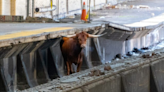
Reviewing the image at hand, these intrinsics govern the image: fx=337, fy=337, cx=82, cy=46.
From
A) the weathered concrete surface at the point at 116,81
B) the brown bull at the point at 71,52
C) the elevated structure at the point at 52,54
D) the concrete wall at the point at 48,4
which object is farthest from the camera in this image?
the concrete wall at the point at 48,4

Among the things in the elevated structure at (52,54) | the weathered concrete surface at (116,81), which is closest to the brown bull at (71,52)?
the elevated structure at (52,54)

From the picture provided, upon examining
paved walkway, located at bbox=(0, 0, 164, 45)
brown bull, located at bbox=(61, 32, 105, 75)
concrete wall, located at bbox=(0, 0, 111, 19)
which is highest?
concrete wall, located at bbox=(0, 0, 111, 19)

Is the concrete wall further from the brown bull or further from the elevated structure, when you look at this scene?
the brown bull

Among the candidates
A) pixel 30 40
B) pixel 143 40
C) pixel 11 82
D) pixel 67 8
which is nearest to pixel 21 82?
pixel 11 82

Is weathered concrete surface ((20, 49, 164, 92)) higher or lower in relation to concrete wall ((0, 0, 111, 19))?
lower

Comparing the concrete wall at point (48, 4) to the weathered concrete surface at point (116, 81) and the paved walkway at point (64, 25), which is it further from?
the weathered concrete surface at point (116, 81)

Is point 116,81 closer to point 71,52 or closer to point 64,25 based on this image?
point 71,52

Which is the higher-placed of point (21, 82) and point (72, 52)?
point (72, 52)

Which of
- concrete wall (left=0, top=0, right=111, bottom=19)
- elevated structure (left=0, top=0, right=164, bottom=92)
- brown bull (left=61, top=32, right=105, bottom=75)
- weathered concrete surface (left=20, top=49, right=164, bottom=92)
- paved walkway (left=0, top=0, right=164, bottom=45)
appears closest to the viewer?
weathered concrete surface (left=20, top=49, right=164, bottom=92)

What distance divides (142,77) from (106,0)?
35.4 meters

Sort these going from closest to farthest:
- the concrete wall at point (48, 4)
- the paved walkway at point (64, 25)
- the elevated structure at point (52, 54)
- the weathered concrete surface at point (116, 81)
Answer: the weathered concrete surface at point (116, 81) < the elevated structure at point (52, 54) < the paved walkway at point (64, 25) < the concrete wall at point (48, 4)

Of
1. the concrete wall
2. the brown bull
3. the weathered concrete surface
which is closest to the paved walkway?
the brown bull

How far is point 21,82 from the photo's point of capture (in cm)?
1059

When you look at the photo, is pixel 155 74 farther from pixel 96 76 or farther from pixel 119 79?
pixel 96 76
